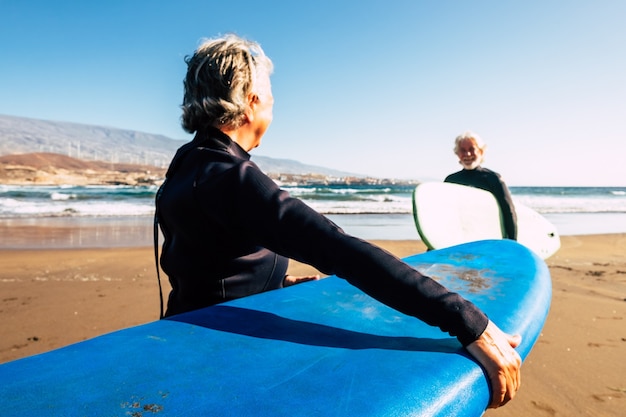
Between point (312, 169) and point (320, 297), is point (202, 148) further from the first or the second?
point (312, 169)

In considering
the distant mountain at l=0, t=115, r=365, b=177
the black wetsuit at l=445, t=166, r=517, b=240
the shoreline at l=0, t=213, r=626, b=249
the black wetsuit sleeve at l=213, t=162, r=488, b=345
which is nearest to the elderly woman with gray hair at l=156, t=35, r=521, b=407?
the black wetsuit sleeve at l=213, t=162, r=488, b=345

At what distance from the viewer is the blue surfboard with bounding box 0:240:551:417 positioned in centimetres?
84

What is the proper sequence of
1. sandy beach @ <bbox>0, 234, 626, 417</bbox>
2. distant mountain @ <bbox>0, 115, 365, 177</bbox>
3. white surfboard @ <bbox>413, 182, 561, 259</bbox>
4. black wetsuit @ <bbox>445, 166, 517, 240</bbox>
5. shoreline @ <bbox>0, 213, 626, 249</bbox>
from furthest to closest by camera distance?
distant mountain @ <bbox>0, 115, 365, 177</bbox> → shoreline @ <bbox>0, 213, 626, 249</bbox> → white surfboard @ <bbox>413, 182, 561, 259</bbox> → black wetsuit @ <bbox>445, 166, 517, 240</bbox> → sandy beach @ <bbox>0, 234, 626, 417</bbox>

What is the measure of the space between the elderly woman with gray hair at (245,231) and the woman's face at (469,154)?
10.6 feet

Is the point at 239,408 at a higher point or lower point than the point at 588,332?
higher

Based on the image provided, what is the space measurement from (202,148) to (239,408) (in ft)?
A: 2.21

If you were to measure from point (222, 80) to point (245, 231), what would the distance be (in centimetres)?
50

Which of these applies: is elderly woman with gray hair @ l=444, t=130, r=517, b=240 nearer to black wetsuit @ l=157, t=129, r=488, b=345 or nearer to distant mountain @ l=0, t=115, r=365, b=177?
black wetsuit @ l=157, t=129, r=488, b=345

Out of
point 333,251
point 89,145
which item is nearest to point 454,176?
point 333,251

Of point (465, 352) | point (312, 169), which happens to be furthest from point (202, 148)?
point (312, 169)

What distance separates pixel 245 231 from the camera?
1.03 meters

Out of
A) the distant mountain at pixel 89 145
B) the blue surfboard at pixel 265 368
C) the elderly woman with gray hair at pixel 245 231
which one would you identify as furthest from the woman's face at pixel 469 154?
the distant mountain at pixel 89 145

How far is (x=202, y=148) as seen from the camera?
1141mm

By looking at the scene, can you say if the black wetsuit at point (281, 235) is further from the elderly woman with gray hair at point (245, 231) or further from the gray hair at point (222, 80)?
the gray hair at point (222, 80)
